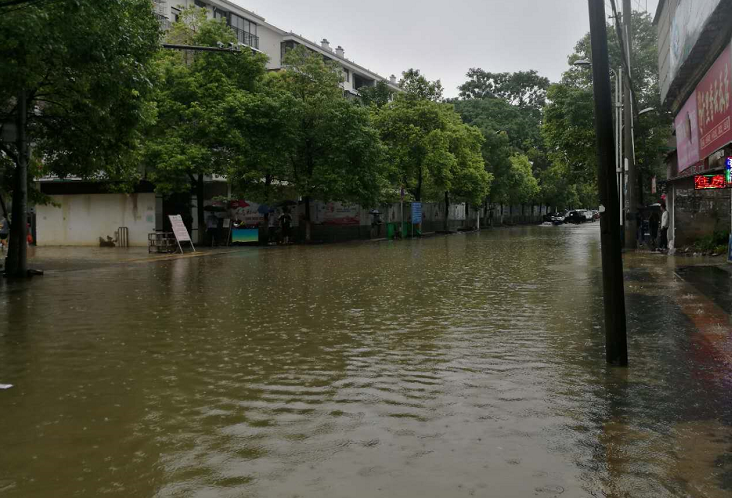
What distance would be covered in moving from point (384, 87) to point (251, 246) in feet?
97.6

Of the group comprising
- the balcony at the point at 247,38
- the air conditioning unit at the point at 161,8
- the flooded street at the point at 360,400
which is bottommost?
the flooded street at the point at 360,400

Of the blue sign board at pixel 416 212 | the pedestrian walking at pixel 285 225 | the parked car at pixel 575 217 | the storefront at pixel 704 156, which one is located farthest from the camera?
the parked car at pixel 575 217

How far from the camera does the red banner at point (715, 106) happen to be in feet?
37.7

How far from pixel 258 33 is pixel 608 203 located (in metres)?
57.8

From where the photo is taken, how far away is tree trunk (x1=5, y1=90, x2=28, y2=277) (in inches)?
698

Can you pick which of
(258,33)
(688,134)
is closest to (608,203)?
(688,134)

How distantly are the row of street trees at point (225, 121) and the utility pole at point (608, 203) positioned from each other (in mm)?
11819

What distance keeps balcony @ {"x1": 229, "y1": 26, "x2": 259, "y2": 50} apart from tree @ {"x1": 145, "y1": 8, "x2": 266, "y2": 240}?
70.6 ft

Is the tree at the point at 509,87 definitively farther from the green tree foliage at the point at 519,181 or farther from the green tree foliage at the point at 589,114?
the green tree foliage at the point at 589,114

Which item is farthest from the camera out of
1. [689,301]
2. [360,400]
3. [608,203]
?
[689,301]

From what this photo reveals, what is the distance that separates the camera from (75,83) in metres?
17.2

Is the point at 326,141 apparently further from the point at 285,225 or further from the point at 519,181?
the point at 519,181

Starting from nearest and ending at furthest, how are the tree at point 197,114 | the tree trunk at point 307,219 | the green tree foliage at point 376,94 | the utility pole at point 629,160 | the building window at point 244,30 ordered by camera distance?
the utility pole at point 629,160
the tree at point 197,114
the tree trunk at point 307,219
the building window at point 244,30
the green tree foliage at point 376,94

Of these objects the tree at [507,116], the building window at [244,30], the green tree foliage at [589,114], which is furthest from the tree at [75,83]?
the tree at [507,116]
